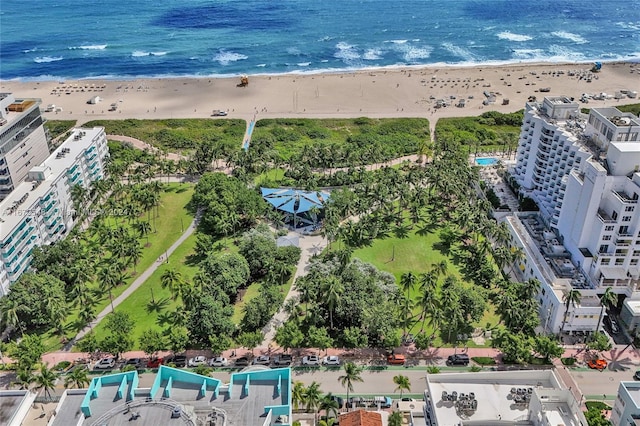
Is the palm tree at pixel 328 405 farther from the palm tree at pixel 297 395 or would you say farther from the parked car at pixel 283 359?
the parked car at pixel 283 359

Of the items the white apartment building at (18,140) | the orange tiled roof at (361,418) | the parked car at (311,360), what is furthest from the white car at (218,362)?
the white apartment building at (18,140)

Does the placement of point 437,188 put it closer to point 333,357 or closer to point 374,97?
point 333,357

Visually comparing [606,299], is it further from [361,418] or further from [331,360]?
[361,418]

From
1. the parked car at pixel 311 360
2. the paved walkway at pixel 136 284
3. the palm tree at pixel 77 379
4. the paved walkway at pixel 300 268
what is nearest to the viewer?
the palm tree at pixel 77 379

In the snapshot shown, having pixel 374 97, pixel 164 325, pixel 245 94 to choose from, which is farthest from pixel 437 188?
pixel 245 94

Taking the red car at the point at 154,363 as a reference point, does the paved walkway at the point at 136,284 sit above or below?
below

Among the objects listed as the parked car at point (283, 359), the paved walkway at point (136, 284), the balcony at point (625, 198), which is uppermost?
the balcony at point (625, 198)

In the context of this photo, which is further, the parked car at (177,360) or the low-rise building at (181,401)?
the parked car at (177,360)

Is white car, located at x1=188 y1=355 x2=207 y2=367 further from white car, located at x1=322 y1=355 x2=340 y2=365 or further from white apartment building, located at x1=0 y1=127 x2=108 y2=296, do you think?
white apartment building, located at x1=0 y1=127 x2=108 y2=296

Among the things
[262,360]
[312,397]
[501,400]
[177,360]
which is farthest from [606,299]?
[177,360]
